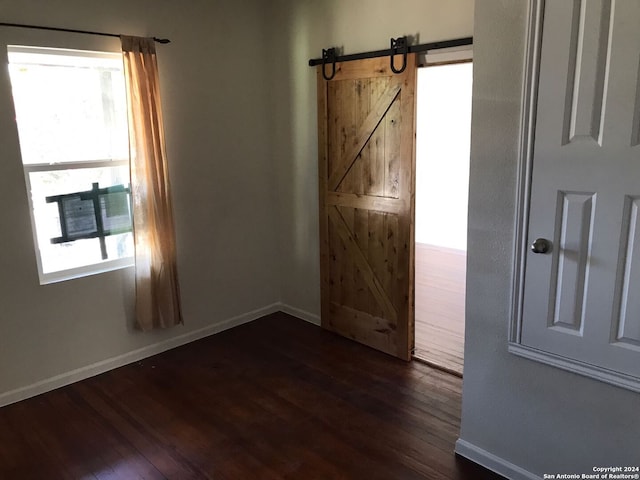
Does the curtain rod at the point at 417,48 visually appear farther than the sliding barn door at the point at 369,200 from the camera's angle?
No

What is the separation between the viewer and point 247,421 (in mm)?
2836

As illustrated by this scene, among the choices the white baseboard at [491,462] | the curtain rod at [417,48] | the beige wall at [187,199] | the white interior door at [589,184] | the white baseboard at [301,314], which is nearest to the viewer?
the white interior door at [589,184]

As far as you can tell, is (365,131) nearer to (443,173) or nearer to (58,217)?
(58,217)

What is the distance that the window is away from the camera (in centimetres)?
304

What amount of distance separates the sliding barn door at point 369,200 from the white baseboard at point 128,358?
2.28 ft

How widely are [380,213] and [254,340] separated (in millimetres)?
1392

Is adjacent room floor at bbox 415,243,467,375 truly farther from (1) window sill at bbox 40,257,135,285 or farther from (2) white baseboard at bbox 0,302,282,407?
(1) window sill at bbox 40,257,135,285

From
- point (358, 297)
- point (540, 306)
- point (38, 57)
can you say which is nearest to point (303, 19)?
point (38, 57)

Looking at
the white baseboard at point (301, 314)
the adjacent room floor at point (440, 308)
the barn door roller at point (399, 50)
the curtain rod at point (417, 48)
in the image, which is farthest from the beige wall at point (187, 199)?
the adjacent room floor at point (440, 308)

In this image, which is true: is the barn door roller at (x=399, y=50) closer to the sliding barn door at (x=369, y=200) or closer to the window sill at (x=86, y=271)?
the sliding barn door at (x=369, y=200)

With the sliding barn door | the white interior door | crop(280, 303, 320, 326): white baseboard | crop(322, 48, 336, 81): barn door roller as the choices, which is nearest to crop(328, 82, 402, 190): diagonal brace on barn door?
the sliding barn door

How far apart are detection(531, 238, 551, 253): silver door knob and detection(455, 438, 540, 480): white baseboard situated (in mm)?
1027

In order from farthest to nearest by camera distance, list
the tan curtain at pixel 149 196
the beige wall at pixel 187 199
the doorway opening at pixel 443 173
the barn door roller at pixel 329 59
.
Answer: the doorway opening at pixel 443 173
the barn door roller at pixel 329 59
the tan curtain at pixel 149 196
the beige wall at pixel 187 199

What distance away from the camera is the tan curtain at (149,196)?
3.20m
